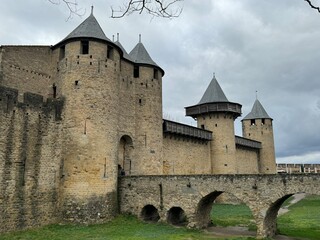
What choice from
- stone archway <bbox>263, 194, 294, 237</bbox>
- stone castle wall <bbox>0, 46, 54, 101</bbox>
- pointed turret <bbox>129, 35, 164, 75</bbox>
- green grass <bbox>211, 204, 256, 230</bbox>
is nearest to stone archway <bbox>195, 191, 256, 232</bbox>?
green grass <bbox>211, 204, 256, 230</bbox>

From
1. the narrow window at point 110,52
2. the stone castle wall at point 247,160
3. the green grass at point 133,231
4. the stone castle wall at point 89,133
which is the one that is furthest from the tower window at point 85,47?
the stone castle wall at point 247,160

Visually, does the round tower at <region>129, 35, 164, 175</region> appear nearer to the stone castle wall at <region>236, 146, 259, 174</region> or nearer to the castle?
the castle

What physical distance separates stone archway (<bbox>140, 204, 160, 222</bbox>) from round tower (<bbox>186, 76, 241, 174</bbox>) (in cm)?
1137

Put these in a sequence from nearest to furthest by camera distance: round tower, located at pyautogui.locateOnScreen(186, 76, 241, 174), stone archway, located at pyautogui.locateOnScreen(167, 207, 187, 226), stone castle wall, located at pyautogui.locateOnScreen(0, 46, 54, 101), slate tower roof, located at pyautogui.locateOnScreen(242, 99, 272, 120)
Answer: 1. stone castle wall, located at pyautogui.locateOnScreen(0, 46, 54, 101)
2. stone archway, located at pyautogui.locateOnScreen(167, 207, 187, 226)
3. round tower, located at pyautogui.locateOnScreen(186, 76, 241, 174)
4. slate tower roof, located at pyautogui.locateOnScreen(242, 99, 272, 120)

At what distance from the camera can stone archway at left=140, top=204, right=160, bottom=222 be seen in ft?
57.8

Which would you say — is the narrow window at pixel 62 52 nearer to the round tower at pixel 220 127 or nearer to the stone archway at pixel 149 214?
the stone archway at pixel 149 214

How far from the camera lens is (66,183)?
1584 centimetres

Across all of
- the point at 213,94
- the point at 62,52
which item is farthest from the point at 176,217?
the point at 213,94

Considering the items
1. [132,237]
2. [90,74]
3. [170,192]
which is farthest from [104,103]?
[132,237]

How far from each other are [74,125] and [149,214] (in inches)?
260

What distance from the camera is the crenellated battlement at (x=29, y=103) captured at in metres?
14.2

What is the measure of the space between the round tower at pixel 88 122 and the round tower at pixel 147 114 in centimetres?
305

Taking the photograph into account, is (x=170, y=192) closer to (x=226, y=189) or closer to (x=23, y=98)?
(x=226, y=189)

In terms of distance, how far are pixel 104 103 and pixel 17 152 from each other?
16.4 ft
